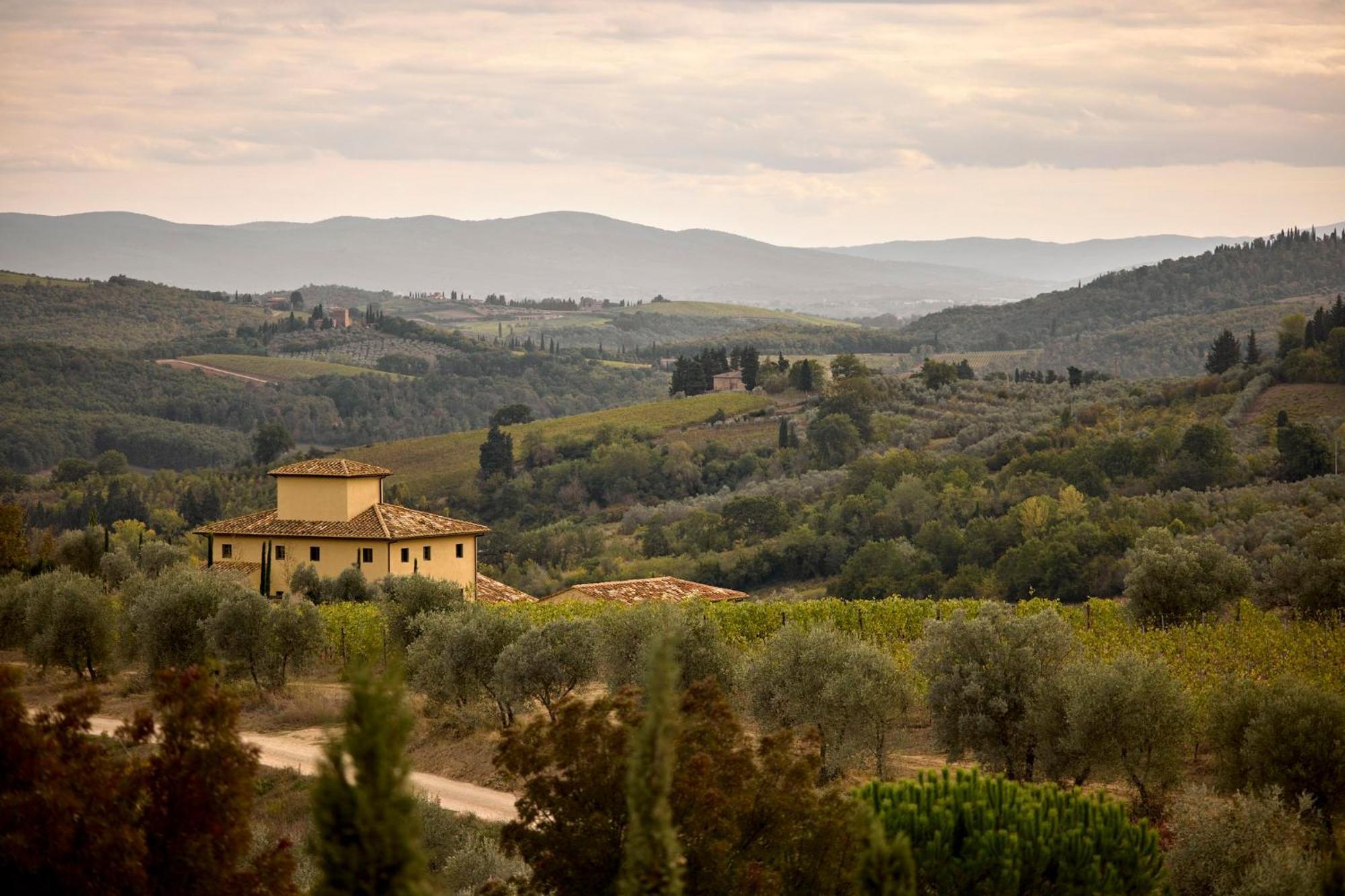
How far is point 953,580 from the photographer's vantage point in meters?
67.6

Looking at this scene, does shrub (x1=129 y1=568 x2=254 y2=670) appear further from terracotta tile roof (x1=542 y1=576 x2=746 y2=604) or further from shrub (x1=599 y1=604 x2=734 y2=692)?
terracotta tile roof (x1=542 y1=576 x2=746 y2=604)

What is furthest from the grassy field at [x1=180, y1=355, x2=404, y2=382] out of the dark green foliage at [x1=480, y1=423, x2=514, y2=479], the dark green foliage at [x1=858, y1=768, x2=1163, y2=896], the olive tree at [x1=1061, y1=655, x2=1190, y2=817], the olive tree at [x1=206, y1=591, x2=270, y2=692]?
the dark green foliage at [x1=858, y1=768, x2=1163, y2=896]

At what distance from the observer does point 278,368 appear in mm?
182875

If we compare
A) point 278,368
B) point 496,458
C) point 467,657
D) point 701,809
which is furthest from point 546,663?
point 278,368

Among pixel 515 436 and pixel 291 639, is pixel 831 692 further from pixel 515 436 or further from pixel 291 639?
pixel 515 436

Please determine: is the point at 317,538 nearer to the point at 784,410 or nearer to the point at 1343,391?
the point at 1343,391

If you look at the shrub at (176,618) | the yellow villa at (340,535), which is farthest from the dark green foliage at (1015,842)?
the yellow villa at (340,535)

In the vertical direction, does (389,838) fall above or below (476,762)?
above

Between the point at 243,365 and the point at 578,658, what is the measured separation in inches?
6341

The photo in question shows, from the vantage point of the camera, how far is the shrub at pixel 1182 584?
3928 cm

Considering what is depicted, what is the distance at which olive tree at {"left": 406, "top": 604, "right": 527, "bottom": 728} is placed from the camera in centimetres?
3117

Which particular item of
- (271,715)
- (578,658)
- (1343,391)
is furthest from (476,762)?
(1343,391)

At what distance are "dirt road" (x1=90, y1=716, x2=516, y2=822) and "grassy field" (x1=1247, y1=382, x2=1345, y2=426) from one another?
7069 cm

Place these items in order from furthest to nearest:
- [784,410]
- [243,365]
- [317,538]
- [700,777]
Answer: [243,365] → [784,410] → [317,538] → [700,777]
